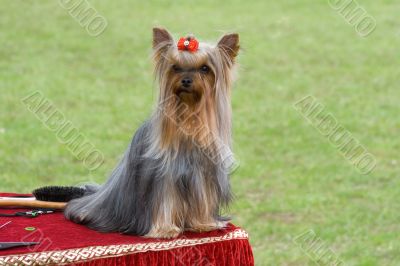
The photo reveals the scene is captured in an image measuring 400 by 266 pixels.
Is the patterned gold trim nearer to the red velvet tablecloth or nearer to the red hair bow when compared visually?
the red velvet tablecloth

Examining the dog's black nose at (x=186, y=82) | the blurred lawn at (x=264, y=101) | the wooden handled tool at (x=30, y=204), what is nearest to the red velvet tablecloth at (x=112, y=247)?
the wooden handled tool at (x=30, y=204)

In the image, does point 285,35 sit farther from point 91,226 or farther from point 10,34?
point 91,226

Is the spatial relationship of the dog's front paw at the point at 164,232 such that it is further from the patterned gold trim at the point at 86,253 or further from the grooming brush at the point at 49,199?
the grooming brush at the point at 49,199

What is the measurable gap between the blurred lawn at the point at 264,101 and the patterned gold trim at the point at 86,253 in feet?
4.47

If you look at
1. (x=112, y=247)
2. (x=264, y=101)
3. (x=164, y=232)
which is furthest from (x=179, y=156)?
(x=264, y=101)

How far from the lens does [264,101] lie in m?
12.7

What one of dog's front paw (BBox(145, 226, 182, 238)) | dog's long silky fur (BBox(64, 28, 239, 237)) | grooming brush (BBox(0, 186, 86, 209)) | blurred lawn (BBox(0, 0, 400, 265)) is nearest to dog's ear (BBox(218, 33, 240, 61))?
dog's long silky fur (BBox(64, 28, 239, 237))

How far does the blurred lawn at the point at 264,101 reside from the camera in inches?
337

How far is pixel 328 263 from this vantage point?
716cm

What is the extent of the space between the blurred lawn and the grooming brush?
5.35 ft

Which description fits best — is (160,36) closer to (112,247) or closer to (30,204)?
(112,247)

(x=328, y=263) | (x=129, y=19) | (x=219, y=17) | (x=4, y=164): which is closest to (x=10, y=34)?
(x=129, y=19)

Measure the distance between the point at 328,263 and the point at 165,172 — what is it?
2.87 m

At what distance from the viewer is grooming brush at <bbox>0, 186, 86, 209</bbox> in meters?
5.62
